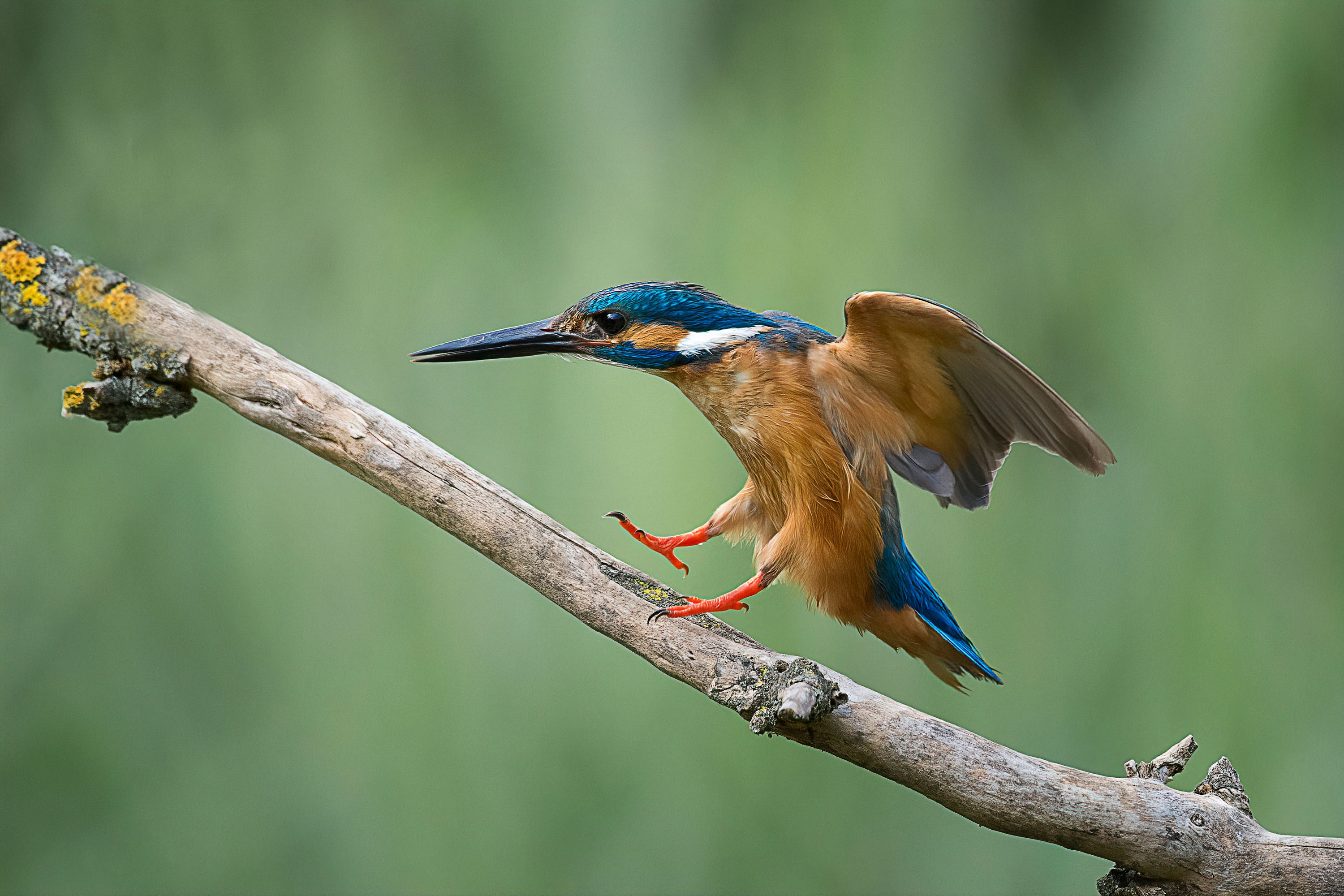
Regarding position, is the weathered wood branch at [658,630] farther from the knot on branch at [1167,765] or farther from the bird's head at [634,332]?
the bird's head at [634,332]

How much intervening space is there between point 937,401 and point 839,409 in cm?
15

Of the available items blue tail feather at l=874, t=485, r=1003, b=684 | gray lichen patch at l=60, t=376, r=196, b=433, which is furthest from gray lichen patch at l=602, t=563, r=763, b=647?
gray lichen patch at l=60, t=376, r=196, b=433

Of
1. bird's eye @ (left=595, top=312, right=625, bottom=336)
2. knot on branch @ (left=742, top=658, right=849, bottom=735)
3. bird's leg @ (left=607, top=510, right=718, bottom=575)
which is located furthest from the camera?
bird's leg @ (left=607, top=510, right=718, bottom=575)

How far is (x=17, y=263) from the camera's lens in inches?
54.3

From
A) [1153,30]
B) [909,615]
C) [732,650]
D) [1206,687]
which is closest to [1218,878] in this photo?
[909,615]

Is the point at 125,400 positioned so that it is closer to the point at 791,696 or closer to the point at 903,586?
the point at 791,696

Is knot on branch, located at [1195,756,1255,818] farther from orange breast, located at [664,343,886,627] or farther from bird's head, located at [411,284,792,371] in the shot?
bird's head, located at [411,284,792,371]

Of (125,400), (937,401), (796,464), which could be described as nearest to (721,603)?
(796,464)

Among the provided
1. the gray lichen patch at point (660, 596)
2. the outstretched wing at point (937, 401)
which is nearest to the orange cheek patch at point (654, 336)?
the outstretched wing at point (937, 401)

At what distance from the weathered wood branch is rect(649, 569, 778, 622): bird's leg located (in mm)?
25

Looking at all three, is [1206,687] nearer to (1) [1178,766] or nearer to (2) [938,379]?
(1) [1178,766]

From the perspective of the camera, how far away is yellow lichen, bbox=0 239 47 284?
54.1 inches

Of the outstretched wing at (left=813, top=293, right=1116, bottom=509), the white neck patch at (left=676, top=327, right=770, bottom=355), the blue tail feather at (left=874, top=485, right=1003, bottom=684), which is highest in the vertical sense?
the outstretched wing at (left=813, top=293, right=1116, bottom=509)

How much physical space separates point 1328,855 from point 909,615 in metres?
0.58
